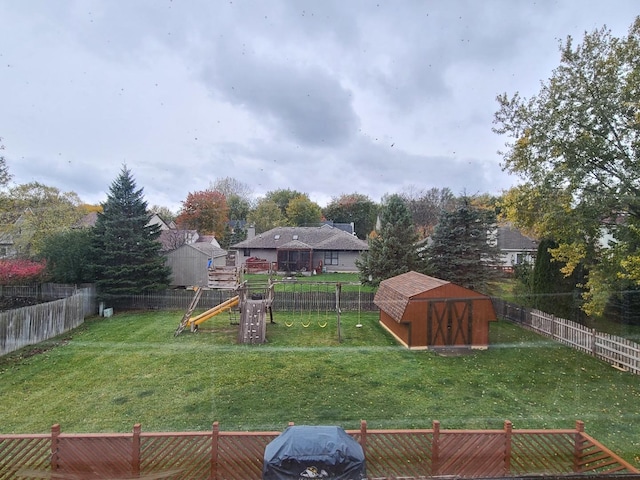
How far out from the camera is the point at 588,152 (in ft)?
28.9

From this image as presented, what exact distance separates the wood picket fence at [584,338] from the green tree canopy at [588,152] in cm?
79

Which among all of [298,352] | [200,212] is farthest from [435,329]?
[200,212]

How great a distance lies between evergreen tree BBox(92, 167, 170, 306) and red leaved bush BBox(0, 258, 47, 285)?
1.85 m

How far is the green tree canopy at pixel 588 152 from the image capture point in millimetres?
8242

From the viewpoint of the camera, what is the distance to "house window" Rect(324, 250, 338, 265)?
25.1 m

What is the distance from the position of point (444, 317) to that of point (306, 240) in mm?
16634

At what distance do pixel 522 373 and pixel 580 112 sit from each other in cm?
636

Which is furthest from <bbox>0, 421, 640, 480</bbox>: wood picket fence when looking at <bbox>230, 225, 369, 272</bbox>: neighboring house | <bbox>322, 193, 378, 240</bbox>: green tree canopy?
<bbox>322, 193, 378, 240</bbox>: green tree canopy

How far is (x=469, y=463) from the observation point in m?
4.08

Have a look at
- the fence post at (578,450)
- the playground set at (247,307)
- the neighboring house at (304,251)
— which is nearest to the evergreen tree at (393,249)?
the playground set at (247,307)

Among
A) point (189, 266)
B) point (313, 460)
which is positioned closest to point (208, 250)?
point (189, 266)

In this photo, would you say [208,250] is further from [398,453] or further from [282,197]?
[282,197]

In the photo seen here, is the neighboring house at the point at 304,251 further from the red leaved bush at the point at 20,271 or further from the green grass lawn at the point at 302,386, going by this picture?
the green grass lawn at the point at 302,386

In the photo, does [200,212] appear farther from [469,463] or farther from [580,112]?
[469,463]
